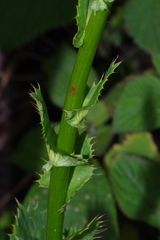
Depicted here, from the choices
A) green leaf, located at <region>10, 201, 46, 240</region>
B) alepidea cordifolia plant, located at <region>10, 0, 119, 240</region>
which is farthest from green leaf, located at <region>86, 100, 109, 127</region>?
alepidea cordifolia plant, located at <region>10, 0, 119, 240</region>

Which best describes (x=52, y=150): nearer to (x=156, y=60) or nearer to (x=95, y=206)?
(x=95, y=206)

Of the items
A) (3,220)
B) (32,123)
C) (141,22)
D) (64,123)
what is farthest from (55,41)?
(64,123)

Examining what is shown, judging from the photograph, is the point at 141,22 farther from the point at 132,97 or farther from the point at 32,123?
the point at 32,123

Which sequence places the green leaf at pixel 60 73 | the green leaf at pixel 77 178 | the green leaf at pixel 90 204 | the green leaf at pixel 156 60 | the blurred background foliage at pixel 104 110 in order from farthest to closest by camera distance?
the green leaf at pixel 60 73 → the green leaf at pixel 156 60 → the blurred background foliage at pixel 104 110 → the green leaf at pixel 90 204 → the green leaf at pixel 77 178

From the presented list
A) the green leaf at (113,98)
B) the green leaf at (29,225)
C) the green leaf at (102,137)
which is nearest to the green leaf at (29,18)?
the green leaf at (113,98)

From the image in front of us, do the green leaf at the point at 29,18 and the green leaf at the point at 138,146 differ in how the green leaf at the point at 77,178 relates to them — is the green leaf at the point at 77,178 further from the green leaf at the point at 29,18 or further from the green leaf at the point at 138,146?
the green leaf at the point at 29,18

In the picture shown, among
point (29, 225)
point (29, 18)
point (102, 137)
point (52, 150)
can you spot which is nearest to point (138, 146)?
point (102, 137)

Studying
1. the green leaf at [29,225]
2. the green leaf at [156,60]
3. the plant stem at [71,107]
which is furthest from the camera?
the green leaf at [156,60]

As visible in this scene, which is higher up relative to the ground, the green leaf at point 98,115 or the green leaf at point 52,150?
the green leaf at point 52,150
